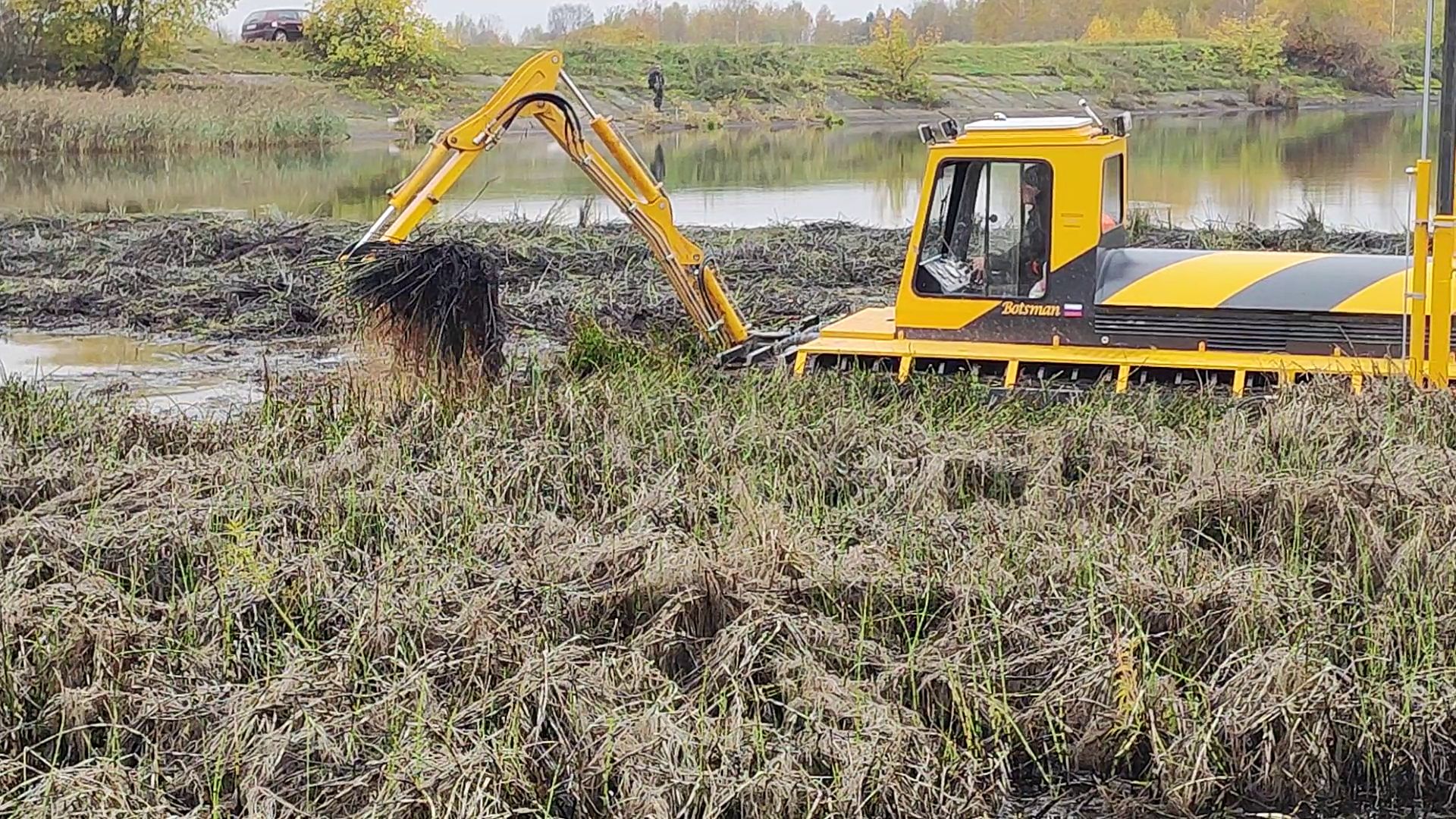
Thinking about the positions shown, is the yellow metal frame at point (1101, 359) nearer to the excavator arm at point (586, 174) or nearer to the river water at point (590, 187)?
the excavator arm at point (586, 174)

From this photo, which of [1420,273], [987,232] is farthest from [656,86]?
[1420,273]

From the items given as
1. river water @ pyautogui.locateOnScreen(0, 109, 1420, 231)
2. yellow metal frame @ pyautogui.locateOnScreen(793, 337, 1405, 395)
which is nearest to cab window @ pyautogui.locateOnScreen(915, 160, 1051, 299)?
yellow metal frame @ pyautogui.locateOnScreen(793, 337, 1405, 395)

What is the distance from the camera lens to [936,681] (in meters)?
5.57

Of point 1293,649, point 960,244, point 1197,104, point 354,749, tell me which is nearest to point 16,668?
point 354,749

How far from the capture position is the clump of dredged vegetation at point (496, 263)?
14555 millimetres

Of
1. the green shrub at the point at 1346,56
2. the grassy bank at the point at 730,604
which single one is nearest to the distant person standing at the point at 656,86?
the green shrub at the point at 1346,56

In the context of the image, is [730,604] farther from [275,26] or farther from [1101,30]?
[1101,30]

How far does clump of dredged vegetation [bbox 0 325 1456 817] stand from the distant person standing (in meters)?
45.6

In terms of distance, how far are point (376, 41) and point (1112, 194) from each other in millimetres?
46811

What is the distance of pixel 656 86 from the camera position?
5284cm

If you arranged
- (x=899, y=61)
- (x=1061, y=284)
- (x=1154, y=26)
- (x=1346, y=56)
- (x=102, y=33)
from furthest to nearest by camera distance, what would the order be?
(x=1154, y=26), (x=1346, y=56), (x=899, y=61), (x=102, y=33), (x=1061, y=284)

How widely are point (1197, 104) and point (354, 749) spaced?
57.7 metres

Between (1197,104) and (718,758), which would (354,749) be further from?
(1197,104)

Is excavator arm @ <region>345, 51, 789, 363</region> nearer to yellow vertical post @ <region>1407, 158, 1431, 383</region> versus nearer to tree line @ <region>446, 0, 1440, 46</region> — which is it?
yellow vertical post @ <region>1407, 158, 1431, 383</region>
